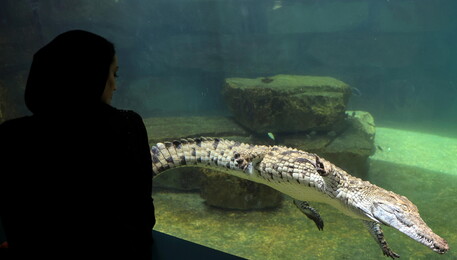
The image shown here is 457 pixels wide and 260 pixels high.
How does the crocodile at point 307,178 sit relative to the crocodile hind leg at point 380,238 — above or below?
above

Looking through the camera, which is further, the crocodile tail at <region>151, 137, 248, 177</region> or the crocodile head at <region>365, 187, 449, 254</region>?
the crocodile tail at <region>151, 137, 248, 177</region>

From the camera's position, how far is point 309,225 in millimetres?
4570

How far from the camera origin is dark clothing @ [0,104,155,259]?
3.67ft

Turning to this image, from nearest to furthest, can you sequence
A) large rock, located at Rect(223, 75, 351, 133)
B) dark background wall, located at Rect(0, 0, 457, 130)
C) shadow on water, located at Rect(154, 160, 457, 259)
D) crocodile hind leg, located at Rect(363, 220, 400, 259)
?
1. crocodile hind leg, located at Rect(363, 220, 400, 259)
2. shadow on water, located at Rect(154, 160, 457, 259)
3. large rock, located at Rect(223, 75, 351, 133)
4. dark background wall, located at Rect(0, 0, 457, 130)

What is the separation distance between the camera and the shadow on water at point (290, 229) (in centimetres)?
385

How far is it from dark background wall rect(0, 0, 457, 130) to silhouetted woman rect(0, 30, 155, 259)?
13.3m

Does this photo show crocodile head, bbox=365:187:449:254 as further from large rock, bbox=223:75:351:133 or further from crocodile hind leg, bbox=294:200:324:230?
large rock, bbox=223:75:351:133

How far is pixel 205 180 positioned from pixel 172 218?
0.88m

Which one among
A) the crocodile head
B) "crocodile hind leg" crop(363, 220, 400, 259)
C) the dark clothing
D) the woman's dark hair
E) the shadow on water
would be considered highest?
the woman's dark hair

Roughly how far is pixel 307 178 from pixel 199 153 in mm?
1142

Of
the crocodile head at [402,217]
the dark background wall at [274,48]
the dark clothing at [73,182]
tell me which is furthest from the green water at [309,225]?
the dark background wall at [274,48]

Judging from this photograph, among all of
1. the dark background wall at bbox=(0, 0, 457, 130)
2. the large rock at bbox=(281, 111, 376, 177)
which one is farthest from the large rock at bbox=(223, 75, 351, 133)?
the dark background wall at bbox=(0, 0, 457, 130)

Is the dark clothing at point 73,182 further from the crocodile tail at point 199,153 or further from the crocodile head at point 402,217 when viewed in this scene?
the crocodile head at point 402,217

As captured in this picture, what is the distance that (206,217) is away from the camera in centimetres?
488
